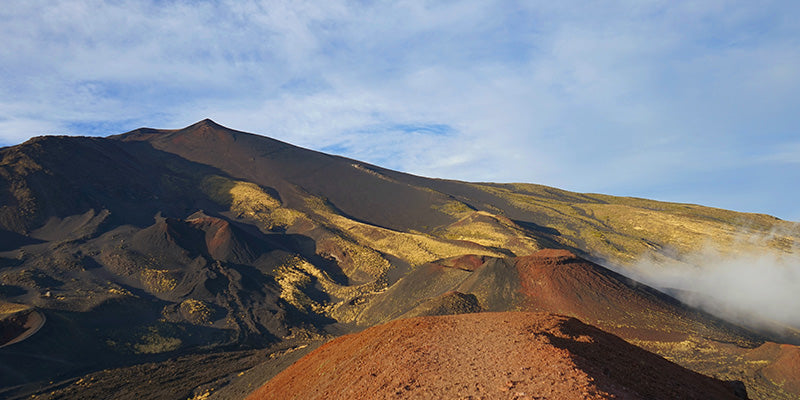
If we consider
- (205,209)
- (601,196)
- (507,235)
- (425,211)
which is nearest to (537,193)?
(601,196)

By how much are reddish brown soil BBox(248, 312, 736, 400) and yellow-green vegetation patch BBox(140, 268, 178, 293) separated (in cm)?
3332

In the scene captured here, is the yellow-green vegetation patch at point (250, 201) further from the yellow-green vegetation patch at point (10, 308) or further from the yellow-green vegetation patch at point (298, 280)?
the yellow-green vegetation patch at point (10, 308)

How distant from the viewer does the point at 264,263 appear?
52.9 meters

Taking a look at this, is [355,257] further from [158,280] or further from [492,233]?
[158,280]

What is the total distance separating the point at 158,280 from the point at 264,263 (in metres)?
11.7

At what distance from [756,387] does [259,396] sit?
23228 millimetres

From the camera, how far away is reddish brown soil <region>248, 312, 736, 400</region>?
348 inches

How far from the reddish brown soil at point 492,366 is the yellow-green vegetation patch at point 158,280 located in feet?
109

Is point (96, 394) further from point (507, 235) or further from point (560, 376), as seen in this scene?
point (507, 235)

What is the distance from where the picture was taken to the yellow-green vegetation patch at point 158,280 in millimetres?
43906

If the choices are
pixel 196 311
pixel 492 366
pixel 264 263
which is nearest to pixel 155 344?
pixel 196 311

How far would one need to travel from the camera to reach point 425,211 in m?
83.6

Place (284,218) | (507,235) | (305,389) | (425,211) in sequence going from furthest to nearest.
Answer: (425,211), (284,218), (507,235), (305,389)

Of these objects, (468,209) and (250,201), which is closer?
(250,201)
